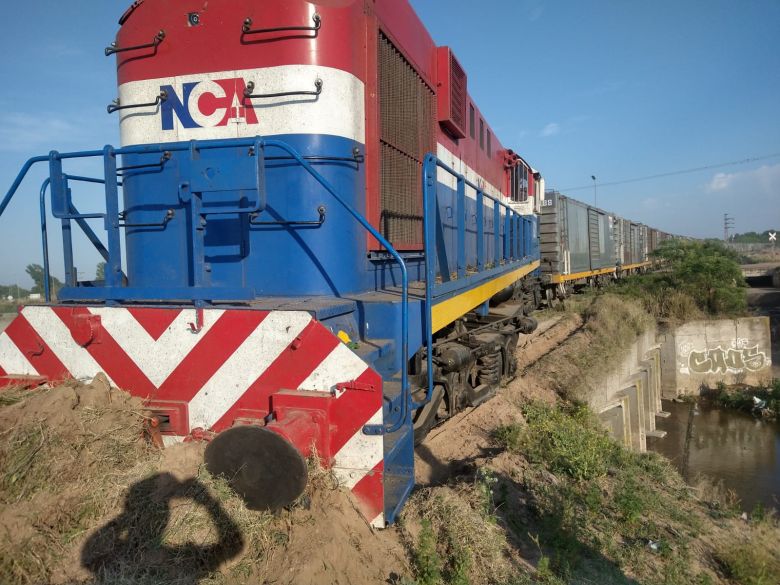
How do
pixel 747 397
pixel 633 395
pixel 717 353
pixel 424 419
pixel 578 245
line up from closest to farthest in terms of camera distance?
pixel 424 419, pixel 633 395, pixel 747 397, pixel 717 353, pixel 578 245

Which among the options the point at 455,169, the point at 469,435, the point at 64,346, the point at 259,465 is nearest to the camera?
the point at 259,465

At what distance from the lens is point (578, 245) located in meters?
17.1

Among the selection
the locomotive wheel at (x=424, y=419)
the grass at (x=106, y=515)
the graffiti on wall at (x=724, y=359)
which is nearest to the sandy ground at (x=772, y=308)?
the graffiti on wall at (x=724, y=359)

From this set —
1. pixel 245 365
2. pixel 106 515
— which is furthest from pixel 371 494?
pixel 106 515

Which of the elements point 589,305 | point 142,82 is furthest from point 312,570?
point 589,305

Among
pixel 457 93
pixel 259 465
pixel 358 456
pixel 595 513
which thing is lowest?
pixel 595 513

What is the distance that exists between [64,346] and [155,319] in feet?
2.00

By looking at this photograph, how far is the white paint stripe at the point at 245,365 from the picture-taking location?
8.30 feet

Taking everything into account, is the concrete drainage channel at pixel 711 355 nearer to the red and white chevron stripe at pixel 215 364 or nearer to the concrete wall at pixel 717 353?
the concrete wall at pixel 717 353

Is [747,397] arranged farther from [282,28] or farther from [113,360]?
[113,360]

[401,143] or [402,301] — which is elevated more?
[401,143]

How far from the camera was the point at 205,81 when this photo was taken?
3.29 metres

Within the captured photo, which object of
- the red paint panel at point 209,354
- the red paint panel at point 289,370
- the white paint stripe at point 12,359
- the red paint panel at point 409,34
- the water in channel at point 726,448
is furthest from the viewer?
the water in channel at point 726,448

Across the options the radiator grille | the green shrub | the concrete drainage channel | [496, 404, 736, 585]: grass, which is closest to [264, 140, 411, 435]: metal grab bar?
[496, 404, 736, 585]: grass
